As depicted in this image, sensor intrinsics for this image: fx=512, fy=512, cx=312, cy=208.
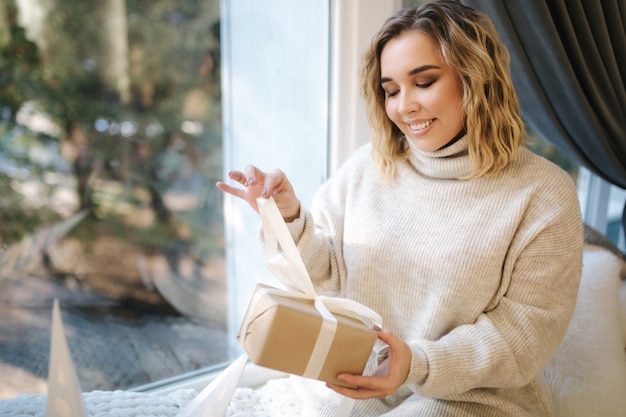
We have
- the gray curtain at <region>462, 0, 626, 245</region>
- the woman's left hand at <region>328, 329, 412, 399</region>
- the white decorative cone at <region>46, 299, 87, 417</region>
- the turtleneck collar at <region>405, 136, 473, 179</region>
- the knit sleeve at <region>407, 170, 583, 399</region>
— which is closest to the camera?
the white decorative cone at <region>46, 299, 87, 417</region>

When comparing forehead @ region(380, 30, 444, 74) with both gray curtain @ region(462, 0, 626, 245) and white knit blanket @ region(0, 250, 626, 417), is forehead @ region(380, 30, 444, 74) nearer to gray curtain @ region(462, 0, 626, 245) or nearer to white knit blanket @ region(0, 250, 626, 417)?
gray curtain @ region(462, 0, 626, 245)

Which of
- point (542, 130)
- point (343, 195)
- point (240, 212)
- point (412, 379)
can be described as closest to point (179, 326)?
point (240, 212)

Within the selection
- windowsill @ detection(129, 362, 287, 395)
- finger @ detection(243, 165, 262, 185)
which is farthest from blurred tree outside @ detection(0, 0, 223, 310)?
finger @ detection(243, 165, 262, 185)

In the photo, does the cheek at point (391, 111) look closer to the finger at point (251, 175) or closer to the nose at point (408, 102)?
the nose at point (408, 102)

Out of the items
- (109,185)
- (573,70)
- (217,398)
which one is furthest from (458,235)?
(109,185)

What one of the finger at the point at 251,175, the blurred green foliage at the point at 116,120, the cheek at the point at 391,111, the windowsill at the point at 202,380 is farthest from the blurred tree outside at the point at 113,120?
the cheek at the point at 391,111

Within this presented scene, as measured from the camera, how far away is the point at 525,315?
95cm

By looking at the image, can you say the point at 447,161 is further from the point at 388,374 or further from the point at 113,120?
the point at 113,120

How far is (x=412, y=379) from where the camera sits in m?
0.88

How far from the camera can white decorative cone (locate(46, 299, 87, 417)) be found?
70 centimetres

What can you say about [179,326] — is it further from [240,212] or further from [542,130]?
[542,130]

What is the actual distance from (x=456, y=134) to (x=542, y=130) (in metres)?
0.52

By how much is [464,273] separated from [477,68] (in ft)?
1.27

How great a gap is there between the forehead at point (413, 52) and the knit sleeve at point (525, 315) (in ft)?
1.10
